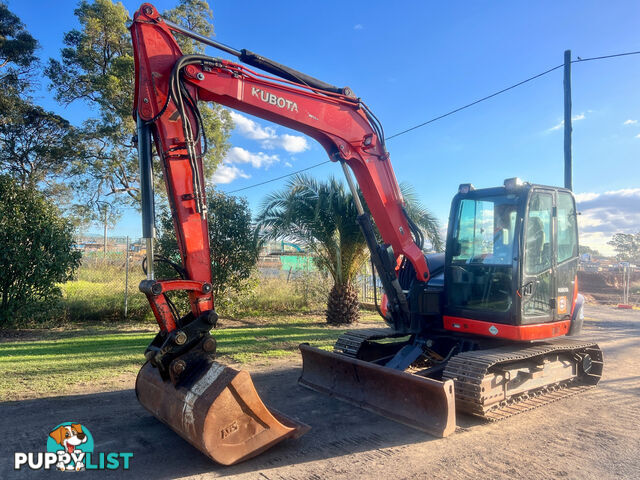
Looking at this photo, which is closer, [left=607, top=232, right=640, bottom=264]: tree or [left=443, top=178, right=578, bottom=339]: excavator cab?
[left=443, top=178, right=578, bottom=339]: excavator cab

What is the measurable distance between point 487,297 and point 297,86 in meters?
3.45

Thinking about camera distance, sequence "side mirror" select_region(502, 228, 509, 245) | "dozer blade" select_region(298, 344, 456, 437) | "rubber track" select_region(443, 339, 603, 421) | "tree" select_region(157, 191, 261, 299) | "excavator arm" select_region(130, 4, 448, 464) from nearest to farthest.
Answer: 1. "excavator arm" select_region(130, 4, 448, 464)
2. "dozer blade" select_region(298, 344, 456, 437)
3. "rubber track" select_region(443, 339, 603, 421)
4. "side mirror" select_region(502, 228, 509, 245)
5. "tree" select_region(157, 191, 261, 299)

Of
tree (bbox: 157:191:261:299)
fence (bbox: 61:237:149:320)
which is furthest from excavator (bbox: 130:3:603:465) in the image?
fence (bbox: 61:237:149:320)

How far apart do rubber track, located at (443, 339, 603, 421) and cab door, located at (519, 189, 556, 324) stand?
0.40 m

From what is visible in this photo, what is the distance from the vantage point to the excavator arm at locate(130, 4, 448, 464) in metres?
3.69

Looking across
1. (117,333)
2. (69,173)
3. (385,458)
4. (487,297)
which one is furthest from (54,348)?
(69,173)

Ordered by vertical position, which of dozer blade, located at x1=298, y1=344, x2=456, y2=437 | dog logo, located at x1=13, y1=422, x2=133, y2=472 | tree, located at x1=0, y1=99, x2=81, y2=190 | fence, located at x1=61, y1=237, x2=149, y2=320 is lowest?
dog logo, located at x1=13, y1=422, x2=133, y2=472

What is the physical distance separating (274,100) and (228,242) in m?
6.78

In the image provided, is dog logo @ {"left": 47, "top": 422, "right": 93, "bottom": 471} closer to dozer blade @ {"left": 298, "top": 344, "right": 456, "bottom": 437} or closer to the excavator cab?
dozer blade @ {"left": 298, "top": 344, "right": 456, "bottom": 437}

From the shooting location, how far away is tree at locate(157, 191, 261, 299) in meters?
11.2

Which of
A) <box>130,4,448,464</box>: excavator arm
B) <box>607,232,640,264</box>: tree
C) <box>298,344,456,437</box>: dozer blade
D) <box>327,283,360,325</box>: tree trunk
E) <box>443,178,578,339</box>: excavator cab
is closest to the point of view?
<box>130,4,448,464</box>: excavator arm

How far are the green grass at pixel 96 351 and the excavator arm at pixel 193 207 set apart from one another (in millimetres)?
2149

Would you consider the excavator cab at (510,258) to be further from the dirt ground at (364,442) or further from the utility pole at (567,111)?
the utility pole at (567,111)

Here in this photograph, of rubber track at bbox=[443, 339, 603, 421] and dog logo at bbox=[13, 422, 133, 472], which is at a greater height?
rubber track at bbox=[443, 339, 603, 421]
